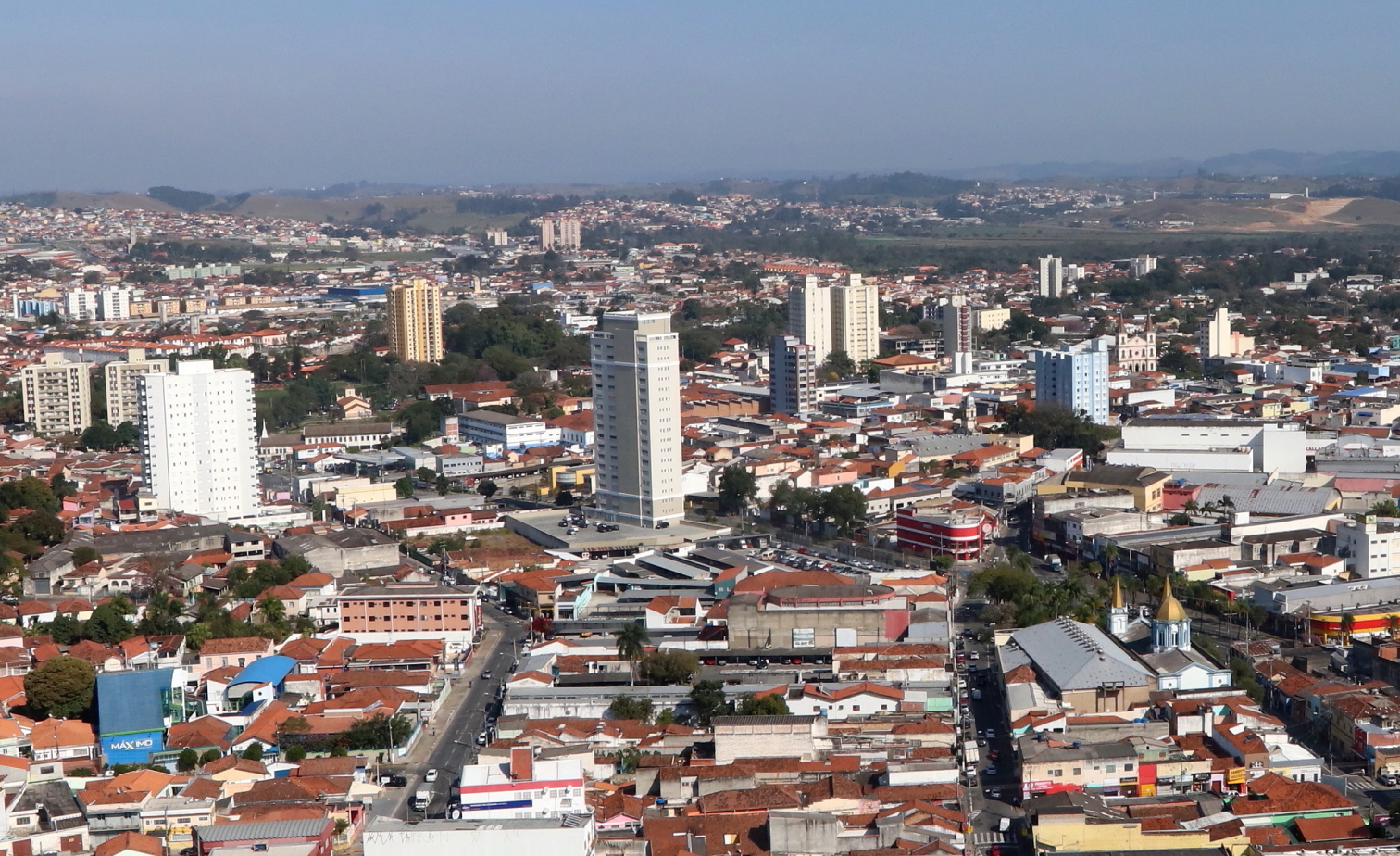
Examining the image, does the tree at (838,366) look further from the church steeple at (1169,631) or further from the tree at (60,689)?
the tree at (60,689)

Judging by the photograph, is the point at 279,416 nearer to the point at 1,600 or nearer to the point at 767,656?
the point at 1,600

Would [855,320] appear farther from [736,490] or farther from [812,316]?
[736,490]

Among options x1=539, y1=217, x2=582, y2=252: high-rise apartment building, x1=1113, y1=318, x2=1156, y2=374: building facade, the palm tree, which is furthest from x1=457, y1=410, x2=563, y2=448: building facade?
x1=539, y1=217, x2=582, y2=252: high-rise apartment building

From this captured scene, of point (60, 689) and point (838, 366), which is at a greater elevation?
point (838, 366)

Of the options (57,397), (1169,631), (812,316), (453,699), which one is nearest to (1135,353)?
(812,316)

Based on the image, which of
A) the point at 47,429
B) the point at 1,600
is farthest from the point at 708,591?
the point at 47,429

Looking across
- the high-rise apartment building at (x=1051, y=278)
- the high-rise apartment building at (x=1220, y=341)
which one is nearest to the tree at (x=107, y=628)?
the high-rise apartment building at (x=1220, y=341)

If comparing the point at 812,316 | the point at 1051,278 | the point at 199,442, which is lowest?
the point at 199,442
